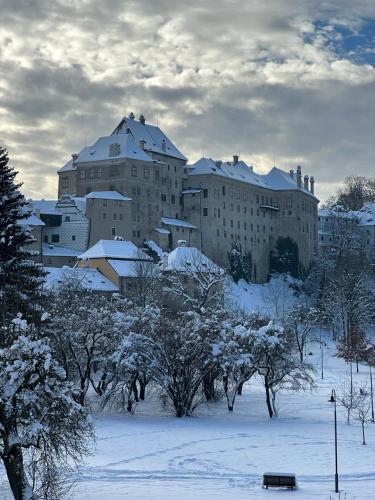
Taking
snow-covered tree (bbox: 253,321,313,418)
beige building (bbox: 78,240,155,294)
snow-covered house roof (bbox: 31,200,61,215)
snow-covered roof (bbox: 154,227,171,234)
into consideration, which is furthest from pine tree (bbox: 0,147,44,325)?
snow-covered roof (bbox: 154,227,171,234)

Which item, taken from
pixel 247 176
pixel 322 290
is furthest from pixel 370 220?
pixel 322 290

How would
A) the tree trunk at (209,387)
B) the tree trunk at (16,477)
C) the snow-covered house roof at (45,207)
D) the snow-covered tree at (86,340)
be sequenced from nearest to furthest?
1. the tree trunk at (16,477)
2. the snow-covered tree at (86,340)
3. the tree trunk at (209,387)
4. the snow-covered house roof at (45,207)

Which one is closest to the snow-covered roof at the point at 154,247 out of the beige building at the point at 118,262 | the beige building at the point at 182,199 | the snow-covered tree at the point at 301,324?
the beige building at the point at 182,199

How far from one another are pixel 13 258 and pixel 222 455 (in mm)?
12939

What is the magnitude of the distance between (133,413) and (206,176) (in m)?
72.0

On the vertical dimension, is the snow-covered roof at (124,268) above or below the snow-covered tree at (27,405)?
above

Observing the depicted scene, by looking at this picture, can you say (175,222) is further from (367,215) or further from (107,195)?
(367,215)

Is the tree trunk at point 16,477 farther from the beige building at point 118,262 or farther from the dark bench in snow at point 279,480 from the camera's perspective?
the beige building at point 118,262

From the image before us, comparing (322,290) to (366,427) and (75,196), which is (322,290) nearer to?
(75,196)

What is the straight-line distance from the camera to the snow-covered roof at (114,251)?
86.6m

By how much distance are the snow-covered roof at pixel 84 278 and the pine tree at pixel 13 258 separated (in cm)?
3779

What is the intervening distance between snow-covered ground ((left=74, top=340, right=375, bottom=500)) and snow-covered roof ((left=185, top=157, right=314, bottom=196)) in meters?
70.0

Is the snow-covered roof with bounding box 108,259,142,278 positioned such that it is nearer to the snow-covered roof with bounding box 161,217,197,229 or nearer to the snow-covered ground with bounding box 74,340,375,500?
the snow-covered roof with bounding box 161,217,197,229

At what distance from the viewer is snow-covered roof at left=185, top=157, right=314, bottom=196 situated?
11560 centimetres
